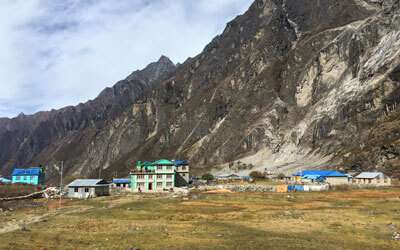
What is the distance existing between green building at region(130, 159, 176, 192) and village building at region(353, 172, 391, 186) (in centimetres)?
5603

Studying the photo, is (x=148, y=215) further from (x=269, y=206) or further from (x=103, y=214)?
(x=269, y=206)

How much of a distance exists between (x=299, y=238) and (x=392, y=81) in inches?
6550

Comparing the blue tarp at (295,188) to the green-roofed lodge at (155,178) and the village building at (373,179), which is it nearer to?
the village building at (373,179)

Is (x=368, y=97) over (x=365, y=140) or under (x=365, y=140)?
over

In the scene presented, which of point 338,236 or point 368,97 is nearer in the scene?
point 338,236

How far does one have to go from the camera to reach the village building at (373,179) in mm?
123250

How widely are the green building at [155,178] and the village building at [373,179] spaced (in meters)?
56.0

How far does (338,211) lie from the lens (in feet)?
208

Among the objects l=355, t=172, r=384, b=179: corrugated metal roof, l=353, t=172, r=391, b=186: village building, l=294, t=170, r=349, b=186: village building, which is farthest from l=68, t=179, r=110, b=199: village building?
l=355, t=172, r=384, b=179: corrugated metal roof

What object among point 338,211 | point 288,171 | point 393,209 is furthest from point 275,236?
point 288,171

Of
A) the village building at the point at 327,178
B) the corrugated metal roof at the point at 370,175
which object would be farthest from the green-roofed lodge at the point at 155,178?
the corrugated metal roof at the point at 370,175

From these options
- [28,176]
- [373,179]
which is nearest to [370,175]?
[373,179]

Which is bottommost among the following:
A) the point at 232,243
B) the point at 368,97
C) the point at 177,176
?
the point at 232,243

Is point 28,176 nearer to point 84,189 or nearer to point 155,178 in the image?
point 155,178
